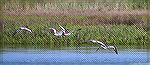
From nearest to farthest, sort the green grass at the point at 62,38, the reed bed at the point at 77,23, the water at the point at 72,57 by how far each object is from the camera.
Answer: the water at the point at 72,57, the green grass at the point at 62,38, the reed bed at the point at 77,23

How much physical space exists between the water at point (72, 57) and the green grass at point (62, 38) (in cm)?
76

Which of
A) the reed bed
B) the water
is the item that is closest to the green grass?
the reed bed

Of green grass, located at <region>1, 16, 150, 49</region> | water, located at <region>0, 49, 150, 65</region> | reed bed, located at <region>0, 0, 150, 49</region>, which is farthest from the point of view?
reed bed, located at <region>0, 0, 150, 49</region>

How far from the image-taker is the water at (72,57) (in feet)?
25.9

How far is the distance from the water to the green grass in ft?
2.51

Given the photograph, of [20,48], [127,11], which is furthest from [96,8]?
[20,48]

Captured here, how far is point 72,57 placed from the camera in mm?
8383

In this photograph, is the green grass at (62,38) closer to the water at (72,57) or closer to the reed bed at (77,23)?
the reed bed at (77,23)

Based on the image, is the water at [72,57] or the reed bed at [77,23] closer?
the water at [72,57]

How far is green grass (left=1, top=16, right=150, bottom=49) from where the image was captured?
32.4 feet

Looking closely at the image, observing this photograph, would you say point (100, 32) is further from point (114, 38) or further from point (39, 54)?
point (39, 54)

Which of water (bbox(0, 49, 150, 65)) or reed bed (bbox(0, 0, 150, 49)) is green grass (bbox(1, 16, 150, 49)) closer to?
reed bed (bbox(0, 0, 150, 49))

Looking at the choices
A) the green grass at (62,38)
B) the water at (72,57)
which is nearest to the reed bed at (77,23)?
the green grass at (62,38)

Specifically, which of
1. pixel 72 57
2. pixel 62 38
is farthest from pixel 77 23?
pixel 72 57
